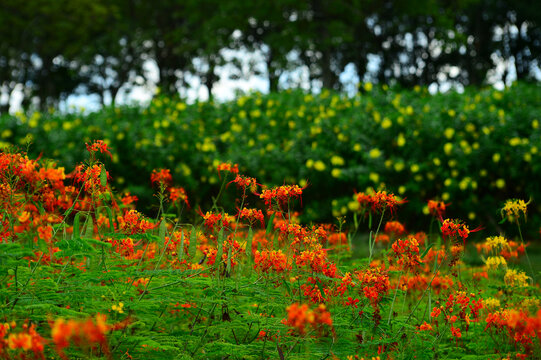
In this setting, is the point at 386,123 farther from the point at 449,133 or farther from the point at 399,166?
the point at 449,133

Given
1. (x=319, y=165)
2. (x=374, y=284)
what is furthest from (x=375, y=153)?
(x=374, y=284)

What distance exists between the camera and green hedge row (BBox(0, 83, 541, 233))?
667 cm

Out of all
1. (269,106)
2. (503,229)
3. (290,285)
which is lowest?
(503,229)

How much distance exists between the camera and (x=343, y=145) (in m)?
7.08

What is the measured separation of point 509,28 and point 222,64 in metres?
20.8

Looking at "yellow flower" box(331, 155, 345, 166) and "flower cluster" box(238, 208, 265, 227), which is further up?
"yellow flower" box(331, 155, 345, 166)

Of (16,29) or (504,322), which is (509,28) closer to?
(16,29)

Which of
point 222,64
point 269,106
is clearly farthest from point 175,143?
point 222,64

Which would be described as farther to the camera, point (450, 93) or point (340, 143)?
point (450, 93)

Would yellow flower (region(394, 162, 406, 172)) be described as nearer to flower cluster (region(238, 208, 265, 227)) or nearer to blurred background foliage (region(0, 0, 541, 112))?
flower cluster (region(238, 208, 265, 227))

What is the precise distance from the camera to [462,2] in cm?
2056

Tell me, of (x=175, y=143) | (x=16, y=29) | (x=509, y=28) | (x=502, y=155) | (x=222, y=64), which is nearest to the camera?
(x=502, y=155)

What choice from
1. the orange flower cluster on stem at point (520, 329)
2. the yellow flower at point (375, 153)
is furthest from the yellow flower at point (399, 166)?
the orange flower cluster on stem at point (520, 329)

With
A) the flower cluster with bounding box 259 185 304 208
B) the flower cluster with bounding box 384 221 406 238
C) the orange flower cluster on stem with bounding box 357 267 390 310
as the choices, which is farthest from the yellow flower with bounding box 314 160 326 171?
the orange flower cluster on stem with bounding box 357 267 390 310
